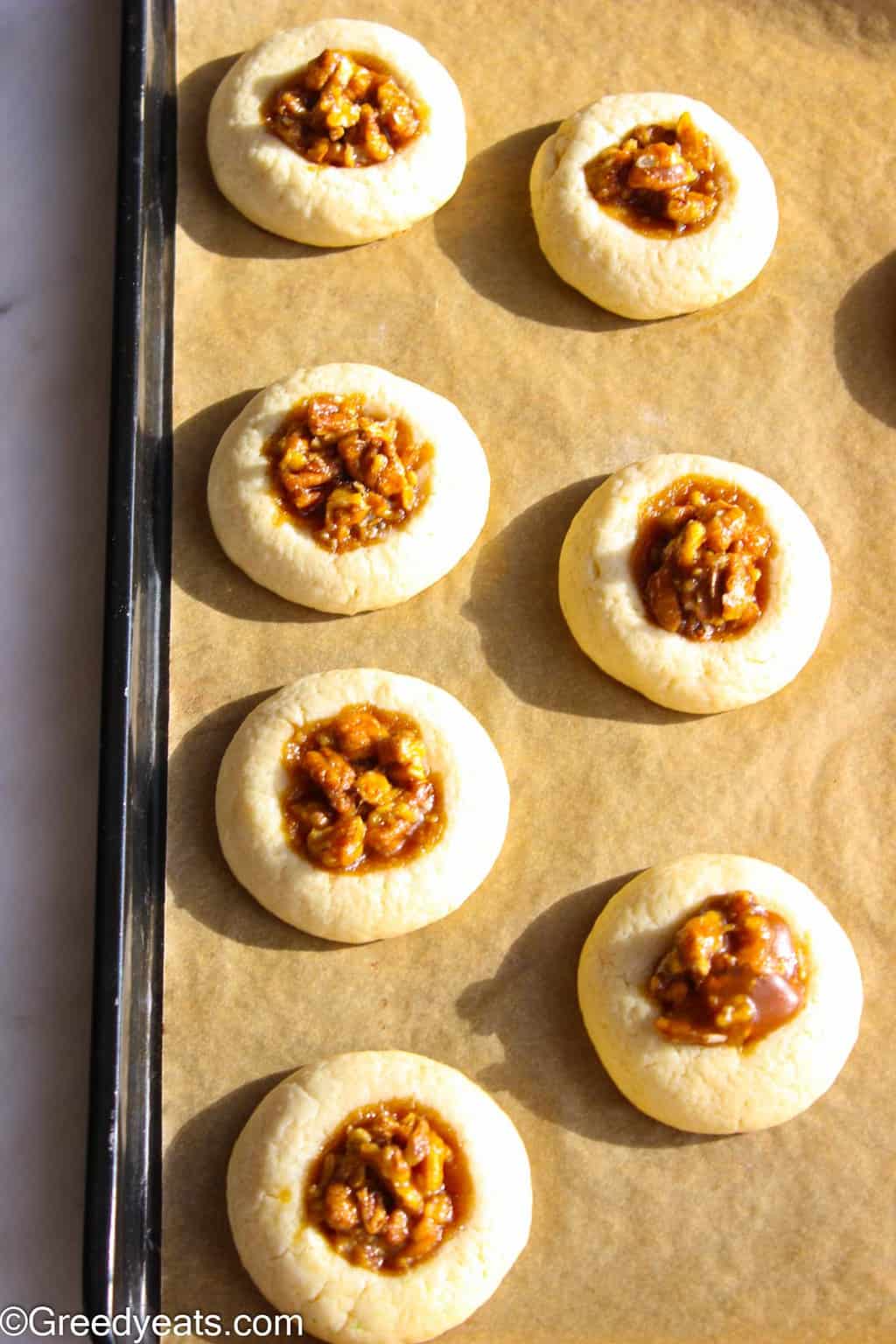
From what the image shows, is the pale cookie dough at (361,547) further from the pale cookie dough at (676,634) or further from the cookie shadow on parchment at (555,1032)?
the cookie shadow on parchment at (555,1032)

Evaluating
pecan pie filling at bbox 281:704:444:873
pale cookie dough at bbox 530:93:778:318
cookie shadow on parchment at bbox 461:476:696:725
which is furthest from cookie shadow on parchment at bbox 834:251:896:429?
pecan pie filling at bbox 281:704:444:873

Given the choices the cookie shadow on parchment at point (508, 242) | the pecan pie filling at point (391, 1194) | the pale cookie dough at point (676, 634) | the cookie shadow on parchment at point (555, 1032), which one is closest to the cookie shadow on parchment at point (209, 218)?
the cookie shadow on parchment at point (508, 242)

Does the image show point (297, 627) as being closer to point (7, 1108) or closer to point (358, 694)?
point (358, 694)

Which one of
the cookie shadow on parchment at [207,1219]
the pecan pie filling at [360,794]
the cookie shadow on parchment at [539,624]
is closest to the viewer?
the cookie shadow on parchment at [207,1219]

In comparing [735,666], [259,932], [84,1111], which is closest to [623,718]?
[735,666]

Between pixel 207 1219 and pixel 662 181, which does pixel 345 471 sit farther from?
pixel 207 1219

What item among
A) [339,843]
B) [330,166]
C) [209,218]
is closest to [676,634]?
[339,843]
